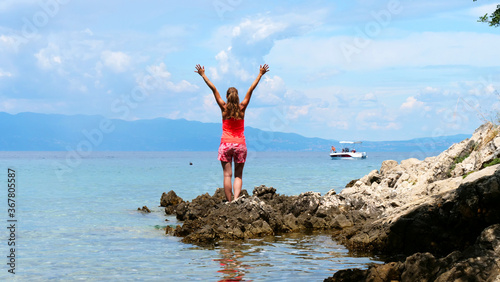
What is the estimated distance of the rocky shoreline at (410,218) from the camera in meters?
6.38

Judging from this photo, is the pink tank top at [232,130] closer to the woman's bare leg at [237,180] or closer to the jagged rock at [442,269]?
the woman's bare leg at [237,180]

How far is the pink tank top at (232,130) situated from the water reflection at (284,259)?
98.0 inches

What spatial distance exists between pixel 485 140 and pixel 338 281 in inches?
305

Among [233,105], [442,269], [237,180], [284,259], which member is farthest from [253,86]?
[442,269]

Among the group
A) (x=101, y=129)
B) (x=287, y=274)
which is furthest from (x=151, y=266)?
(x=101, y=129)

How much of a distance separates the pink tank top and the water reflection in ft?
8.17

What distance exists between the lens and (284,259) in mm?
9109

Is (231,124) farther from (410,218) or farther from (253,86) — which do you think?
(410,218)

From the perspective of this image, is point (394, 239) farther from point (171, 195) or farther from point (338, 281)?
point (171, 195)

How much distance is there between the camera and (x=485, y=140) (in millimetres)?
12586

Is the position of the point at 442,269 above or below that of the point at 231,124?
below

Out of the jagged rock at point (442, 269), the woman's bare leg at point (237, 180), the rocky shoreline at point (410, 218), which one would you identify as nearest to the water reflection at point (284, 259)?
the rocky shoreline at point (410, 218)

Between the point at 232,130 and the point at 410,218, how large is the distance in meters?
4.85

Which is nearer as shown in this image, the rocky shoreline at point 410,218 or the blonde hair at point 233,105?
the rocky shoreline at point 410,218
